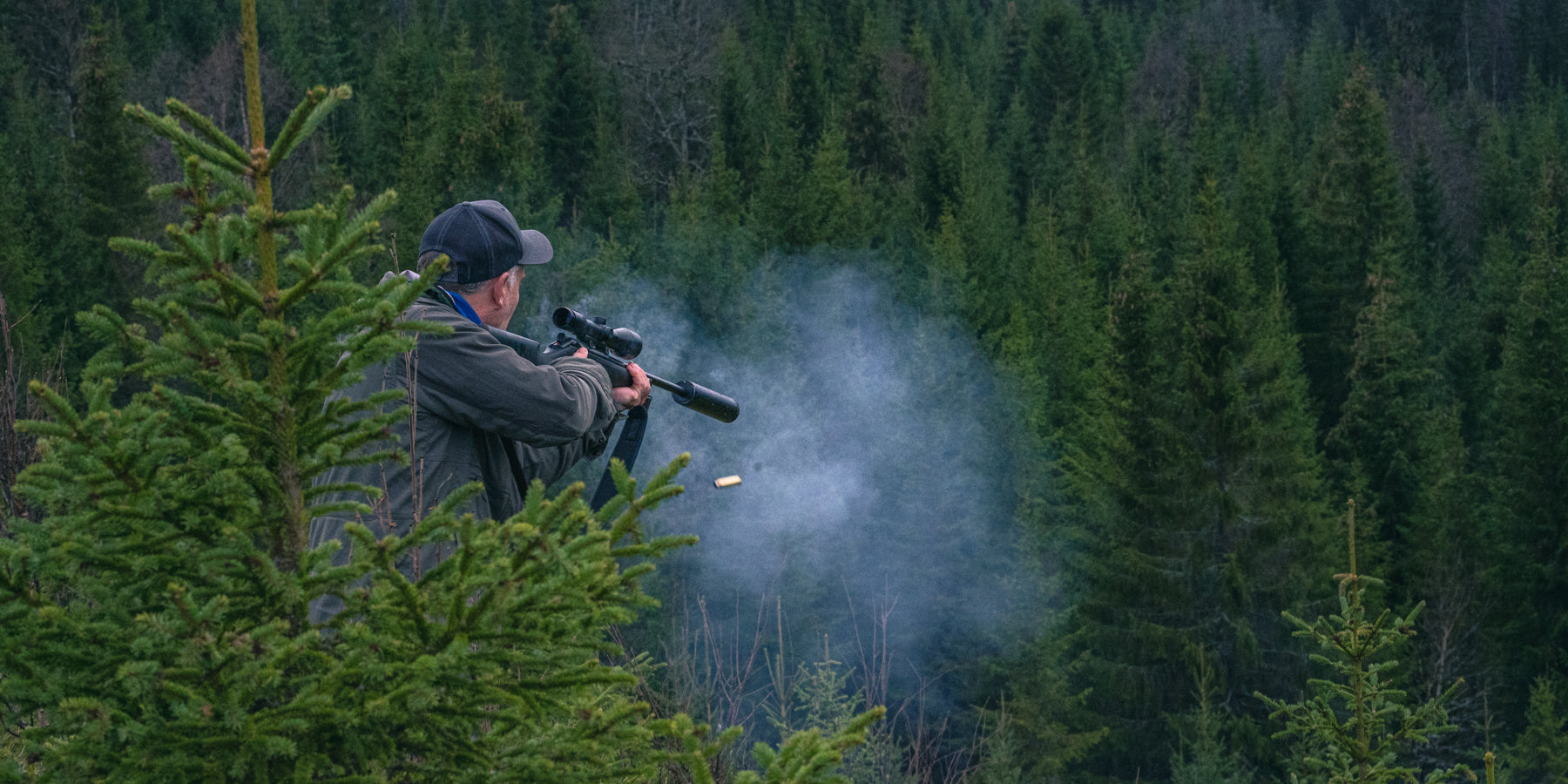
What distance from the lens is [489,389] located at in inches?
106

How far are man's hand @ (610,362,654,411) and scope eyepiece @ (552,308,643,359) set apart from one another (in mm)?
40

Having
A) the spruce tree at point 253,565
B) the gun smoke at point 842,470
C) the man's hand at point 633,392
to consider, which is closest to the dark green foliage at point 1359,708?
the man's hand at point 633,392

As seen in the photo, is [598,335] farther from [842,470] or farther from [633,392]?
[842,470]

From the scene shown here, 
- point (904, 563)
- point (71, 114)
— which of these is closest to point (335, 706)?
point (904, 563)

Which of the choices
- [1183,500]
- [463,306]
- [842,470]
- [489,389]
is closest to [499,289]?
[463,306]

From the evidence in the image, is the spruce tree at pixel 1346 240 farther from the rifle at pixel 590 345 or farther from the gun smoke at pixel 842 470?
the rifle at pixel 590 345

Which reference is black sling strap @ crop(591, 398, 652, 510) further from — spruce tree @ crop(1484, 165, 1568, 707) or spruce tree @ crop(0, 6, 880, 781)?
spruce tree @ crop(1484, 165, 1568, 707)

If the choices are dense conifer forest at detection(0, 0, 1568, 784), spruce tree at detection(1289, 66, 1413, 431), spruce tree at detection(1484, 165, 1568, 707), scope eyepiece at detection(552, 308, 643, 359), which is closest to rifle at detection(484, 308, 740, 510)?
scope eyepiece at detection(552, 308, 643, 359)

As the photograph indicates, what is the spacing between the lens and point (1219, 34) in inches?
2468

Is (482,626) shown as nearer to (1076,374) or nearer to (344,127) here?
(1076,374)

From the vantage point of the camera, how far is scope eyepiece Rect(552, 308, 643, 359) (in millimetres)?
3176

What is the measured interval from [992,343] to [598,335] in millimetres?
21363

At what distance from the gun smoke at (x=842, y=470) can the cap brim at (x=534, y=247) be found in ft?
56.4

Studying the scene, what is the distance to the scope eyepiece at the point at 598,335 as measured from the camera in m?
3.18
